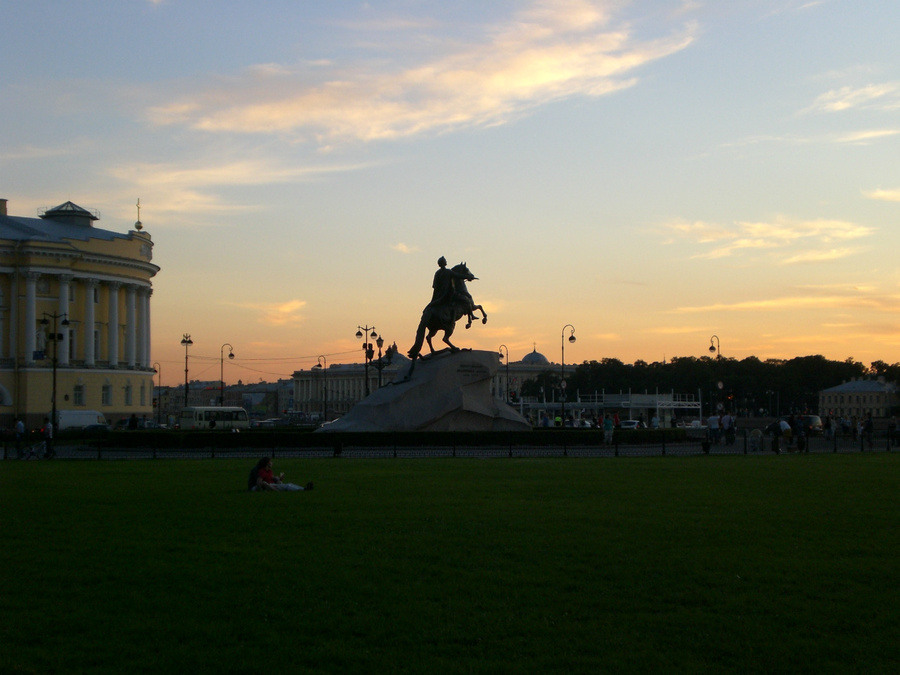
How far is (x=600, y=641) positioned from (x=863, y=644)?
1831 mm

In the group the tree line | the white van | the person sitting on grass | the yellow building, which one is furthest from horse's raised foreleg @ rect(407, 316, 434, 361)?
the tree line

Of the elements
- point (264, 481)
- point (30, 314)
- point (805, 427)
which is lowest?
point (264, 481)

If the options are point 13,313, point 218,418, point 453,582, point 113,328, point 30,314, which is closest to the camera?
point 453,582

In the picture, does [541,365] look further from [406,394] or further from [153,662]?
[153,662]

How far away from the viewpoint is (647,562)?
10.4 m

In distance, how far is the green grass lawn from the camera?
7.25 meters

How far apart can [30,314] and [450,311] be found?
156ft

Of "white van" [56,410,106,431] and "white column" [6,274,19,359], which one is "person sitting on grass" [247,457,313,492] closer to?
"white van" [56,410,106,431]

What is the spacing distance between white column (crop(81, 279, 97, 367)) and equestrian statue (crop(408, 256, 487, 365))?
47618 millimetres

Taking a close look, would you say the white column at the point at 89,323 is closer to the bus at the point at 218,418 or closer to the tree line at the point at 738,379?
the bus at the point at 218,418

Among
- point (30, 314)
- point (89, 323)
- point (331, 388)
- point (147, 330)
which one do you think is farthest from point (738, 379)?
point (331, 388)

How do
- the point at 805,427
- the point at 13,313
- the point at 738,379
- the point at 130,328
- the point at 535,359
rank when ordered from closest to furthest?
the point at 805,427 → the point at 13,313 → the point at 130,328 → the point at 738,379 → the point at 535,359

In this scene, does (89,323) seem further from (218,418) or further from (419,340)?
(419,340)

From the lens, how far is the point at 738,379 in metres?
120
